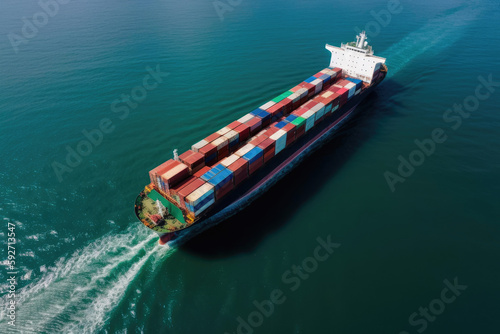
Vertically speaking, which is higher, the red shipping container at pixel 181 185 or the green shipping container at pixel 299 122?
the green shipping container at pixel 299 122

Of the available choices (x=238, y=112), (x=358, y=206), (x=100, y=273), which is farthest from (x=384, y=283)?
(x=238, y=112)

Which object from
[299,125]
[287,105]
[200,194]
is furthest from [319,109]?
[200,194]

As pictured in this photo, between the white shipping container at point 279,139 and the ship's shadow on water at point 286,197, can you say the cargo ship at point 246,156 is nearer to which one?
the white shipping container at point 279,139

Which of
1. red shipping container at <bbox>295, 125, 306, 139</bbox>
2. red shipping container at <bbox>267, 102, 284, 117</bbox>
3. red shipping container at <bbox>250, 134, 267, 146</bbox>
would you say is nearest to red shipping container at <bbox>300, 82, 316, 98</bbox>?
red shipping container at <bbox>267, 102, 284, 117</bbox>

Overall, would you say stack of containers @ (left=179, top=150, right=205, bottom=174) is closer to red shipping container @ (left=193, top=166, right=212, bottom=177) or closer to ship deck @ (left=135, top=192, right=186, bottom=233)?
red shipping container @ (left=193, top=166, right=212, bottom=177)

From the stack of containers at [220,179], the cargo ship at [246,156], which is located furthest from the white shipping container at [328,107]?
the stack of containers at [220,179]

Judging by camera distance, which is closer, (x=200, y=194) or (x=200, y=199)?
(x=200, y=199)

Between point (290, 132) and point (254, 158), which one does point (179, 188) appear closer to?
point (254, 158)
